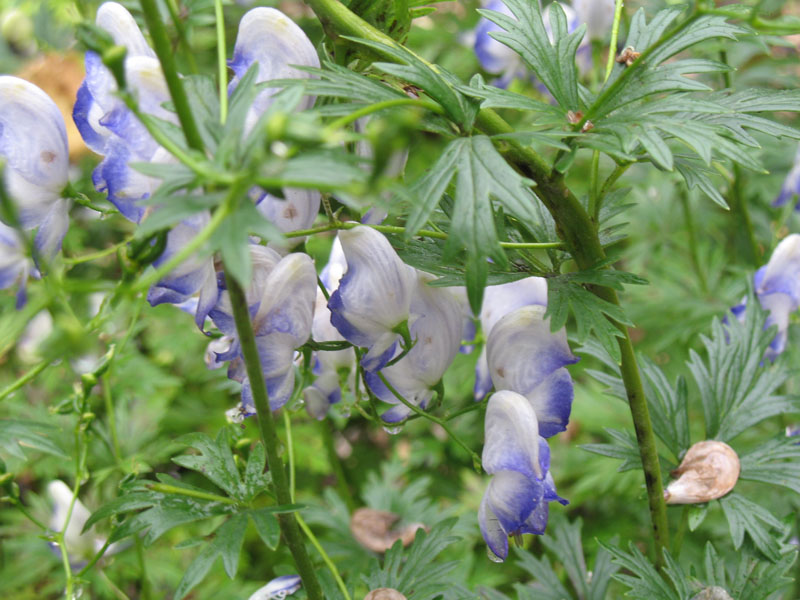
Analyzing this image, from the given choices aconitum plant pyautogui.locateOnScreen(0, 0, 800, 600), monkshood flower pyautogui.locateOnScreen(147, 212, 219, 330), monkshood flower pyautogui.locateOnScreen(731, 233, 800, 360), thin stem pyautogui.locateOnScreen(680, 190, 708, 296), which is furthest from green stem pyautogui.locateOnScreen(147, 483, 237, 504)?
thin stem pyautogui.locateOnScreen(680, 190, 708, 296)

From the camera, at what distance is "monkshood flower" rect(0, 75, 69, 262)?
0.64m

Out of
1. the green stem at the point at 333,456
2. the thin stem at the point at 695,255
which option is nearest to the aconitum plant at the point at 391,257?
the green stem at the point at 333,456

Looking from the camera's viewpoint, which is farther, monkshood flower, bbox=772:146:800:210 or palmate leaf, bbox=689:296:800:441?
monkshood flower, bbox=772:146:800:210

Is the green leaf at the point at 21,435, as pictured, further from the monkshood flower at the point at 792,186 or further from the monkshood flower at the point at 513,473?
the monkshood flower at the point at 792,186

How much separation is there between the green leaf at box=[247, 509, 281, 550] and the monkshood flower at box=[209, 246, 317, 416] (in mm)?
92

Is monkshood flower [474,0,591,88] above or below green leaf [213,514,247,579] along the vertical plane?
above

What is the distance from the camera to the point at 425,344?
70 centimetres

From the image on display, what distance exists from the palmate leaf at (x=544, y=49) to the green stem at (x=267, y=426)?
30cm

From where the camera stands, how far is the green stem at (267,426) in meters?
0.55

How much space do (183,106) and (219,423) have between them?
1.24 m

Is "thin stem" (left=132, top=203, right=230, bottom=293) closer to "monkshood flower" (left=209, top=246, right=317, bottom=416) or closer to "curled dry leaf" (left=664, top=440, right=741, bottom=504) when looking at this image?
"monkshood flower" (left=209, top=246, right=317, bottom=416)

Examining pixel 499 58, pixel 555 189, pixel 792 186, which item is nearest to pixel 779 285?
pixel 792 186

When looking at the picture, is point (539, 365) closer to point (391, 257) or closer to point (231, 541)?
point (391, 257)

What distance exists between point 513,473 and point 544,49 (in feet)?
1.14
